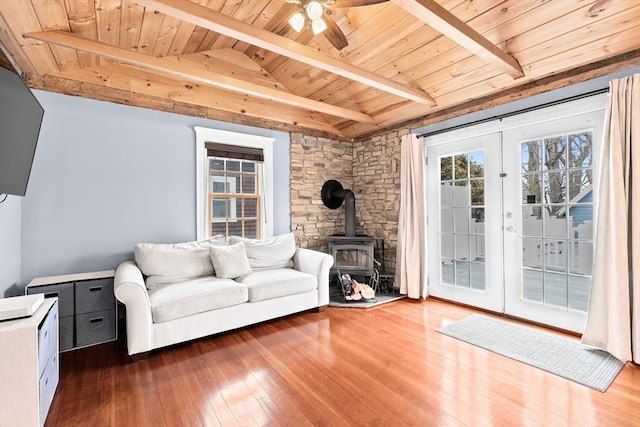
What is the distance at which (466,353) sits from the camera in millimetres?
2486

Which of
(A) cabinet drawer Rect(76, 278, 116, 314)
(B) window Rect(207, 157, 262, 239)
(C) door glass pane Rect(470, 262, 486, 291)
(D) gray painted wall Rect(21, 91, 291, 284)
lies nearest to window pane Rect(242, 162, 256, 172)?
(B) window Rect(207, 157, 262, 239)

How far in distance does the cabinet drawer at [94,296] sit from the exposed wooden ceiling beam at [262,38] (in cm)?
231

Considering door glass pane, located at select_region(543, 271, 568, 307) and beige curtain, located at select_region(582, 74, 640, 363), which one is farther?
door glass pane, located at select_region(543, 271, 568, 307)

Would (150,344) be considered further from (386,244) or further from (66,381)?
(386,244)

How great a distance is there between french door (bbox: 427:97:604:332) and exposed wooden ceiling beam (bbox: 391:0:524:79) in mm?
750

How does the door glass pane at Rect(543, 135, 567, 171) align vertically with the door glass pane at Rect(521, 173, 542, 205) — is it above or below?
above

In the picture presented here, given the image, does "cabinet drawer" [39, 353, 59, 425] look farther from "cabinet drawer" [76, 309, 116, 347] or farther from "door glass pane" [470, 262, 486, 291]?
"door glass pane" [470, 262, 486, 291]

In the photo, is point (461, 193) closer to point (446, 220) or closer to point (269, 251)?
point (446, 220)

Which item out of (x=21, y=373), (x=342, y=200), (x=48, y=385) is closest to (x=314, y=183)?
(x=342, y=200)

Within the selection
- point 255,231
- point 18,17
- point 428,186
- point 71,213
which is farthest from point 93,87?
point 428,186

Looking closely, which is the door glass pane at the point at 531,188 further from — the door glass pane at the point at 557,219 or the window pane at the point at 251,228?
the window pane at the point at 251,228

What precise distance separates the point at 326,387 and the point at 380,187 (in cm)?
322

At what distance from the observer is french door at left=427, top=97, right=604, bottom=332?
2.79 meters

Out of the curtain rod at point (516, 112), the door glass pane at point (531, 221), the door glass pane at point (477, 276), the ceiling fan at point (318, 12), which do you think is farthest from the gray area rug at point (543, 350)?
the ceiling fan at point (318, 12)
